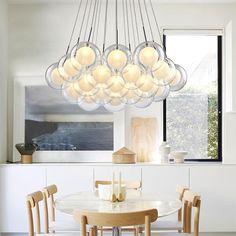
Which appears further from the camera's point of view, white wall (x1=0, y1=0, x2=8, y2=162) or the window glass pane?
the window glass pane

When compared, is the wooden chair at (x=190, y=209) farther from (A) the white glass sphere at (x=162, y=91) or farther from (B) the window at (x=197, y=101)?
(B) the window at (x=197, y=101)

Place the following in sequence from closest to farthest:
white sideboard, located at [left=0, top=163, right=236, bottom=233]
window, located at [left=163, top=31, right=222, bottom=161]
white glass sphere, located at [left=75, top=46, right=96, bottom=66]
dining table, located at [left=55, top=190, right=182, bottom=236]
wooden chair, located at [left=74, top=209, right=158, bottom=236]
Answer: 1. wooden chair, located at [left=74, top=209, right=158, bottom=236]
2. dining table, located at [left=55, top=190, right=182, bottom=236]
3. white glass sphere, located at [left=75, top=46, right=96, bottom=66]
4. white sideboard, located at [left=0, top=163, right=236, bottom=233]
5. window, located at [left=163, top=31, right=222, bottom=161]

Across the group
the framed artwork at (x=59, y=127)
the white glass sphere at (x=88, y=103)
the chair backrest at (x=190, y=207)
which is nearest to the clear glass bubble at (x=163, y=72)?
the white glass sphere at (x=88, y=103)

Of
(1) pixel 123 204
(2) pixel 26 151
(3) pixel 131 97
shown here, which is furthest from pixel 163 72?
(2) pixel 26 151

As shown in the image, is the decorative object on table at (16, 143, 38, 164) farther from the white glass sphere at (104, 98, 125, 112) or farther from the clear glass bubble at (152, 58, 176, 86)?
the clear glass bubble at (152, 58, 176, 86)

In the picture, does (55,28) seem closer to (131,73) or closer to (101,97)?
(101,97)

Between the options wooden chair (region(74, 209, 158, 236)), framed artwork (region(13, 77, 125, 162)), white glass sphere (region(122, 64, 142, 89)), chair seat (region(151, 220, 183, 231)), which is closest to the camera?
wooden chair (region(74, 209, 158, 236))

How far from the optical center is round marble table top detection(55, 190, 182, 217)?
10.3ft

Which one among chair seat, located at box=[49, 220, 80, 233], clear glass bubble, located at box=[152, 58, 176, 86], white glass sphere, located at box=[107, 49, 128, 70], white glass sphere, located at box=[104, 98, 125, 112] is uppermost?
white glass sphere, located at box=[107, 49, 128, 70]

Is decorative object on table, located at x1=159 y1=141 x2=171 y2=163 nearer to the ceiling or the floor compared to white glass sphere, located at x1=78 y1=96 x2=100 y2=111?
nearer to the floor

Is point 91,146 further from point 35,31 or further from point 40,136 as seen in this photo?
point 35,31

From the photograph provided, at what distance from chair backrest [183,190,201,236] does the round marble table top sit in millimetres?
120

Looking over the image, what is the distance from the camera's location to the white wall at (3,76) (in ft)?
17.8

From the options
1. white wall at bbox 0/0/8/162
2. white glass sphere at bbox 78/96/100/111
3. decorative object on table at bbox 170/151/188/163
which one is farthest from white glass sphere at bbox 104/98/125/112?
white wall at bbox 0/0/8/162
